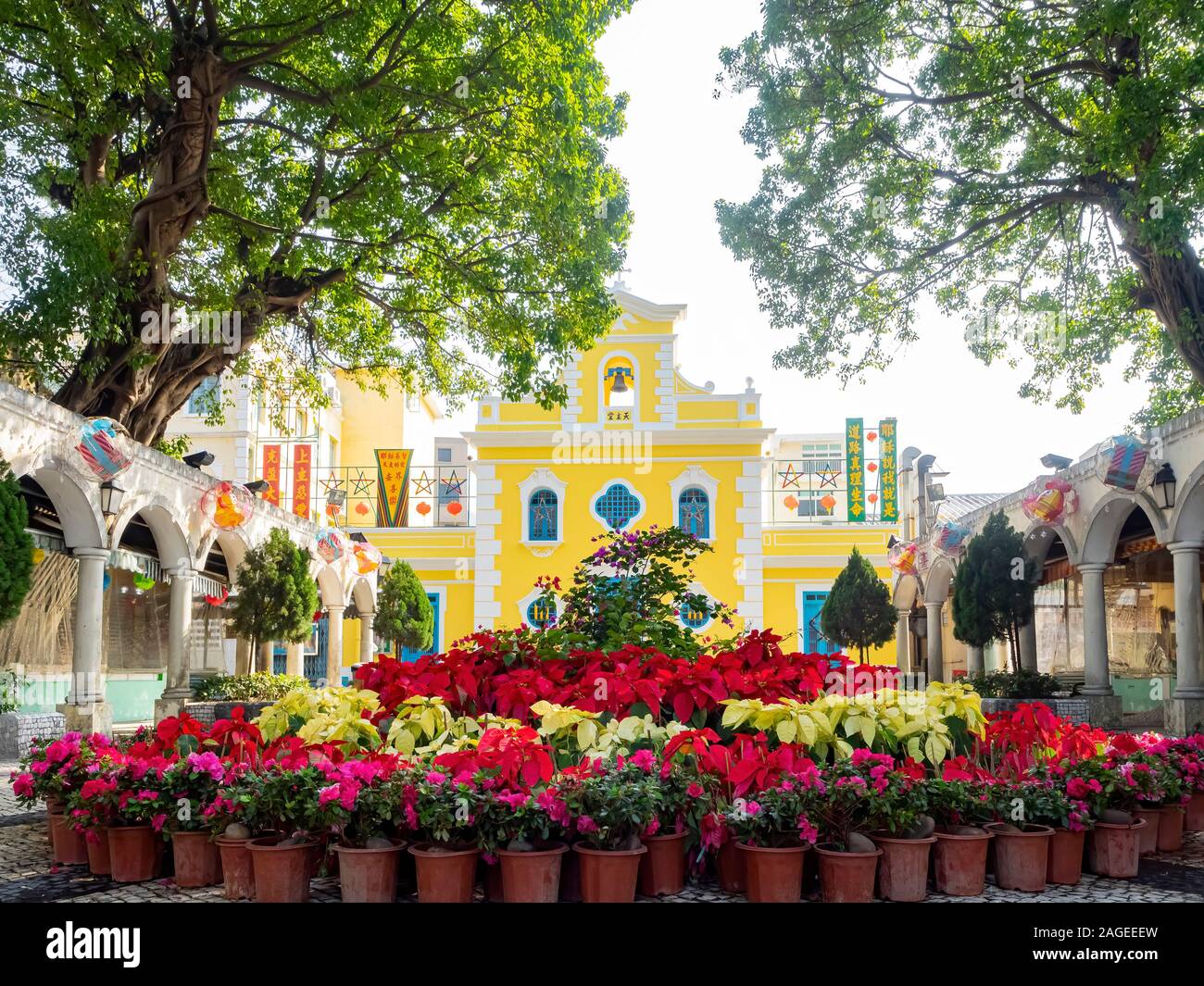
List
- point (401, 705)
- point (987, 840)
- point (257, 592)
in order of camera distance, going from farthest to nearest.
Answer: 1. point (257, 592)
2. point (401, 705)
3. point (987, 840)

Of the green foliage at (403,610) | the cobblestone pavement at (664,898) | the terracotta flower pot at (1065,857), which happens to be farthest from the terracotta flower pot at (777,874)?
the green foliage at (403,610)

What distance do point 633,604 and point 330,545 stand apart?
1069 centimetres

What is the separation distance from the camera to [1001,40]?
9.00 meters

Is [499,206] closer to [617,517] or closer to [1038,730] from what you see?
[1038,730]

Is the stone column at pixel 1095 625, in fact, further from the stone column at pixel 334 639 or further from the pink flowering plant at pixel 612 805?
the stone column at pixel 334 639

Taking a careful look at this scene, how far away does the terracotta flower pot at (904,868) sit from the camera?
4215mm

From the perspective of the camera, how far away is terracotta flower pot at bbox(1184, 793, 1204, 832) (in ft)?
19.5

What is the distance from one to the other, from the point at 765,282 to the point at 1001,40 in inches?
127

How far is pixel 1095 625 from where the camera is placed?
43.2 feet

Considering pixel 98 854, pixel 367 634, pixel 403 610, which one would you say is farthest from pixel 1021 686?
pixel 367 634

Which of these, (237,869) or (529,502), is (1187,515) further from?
(529,502)

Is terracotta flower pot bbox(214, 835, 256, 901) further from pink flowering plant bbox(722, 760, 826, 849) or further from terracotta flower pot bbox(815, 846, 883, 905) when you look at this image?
terracotta flower pot bbox(815, 846, 883, 905)

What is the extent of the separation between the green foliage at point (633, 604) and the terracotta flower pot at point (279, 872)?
2.85 meters

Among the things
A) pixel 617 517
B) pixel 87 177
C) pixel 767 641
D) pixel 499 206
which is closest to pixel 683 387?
pixel 617 517
